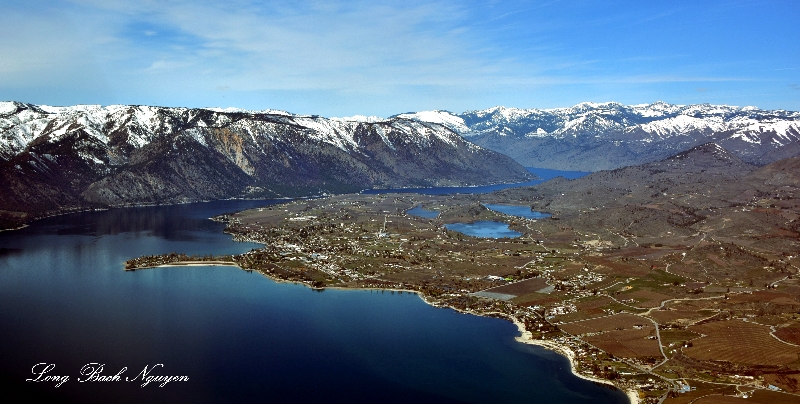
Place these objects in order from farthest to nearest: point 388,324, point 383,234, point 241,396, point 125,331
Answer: point 383,234, point 388,324, point 125,331, point 241,396

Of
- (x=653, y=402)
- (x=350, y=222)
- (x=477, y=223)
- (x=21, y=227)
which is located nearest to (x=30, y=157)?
(x=21, y=227)

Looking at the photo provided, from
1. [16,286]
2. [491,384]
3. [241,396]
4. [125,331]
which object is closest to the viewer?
[241,396]

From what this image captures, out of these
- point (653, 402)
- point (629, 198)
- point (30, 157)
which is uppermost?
point (30, 157)

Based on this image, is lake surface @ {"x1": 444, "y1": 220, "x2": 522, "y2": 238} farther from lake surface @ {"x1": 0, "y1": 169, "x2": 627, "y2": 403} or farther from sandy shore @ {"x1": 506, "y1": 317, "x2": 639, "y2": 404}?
sandy shore @ {"x1": 506, "y1": 317, "x2": 639, "y2": 404}

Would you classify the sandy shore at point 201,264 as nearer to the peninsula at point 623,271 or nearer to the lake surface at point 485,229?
the peninsula at point 623,271

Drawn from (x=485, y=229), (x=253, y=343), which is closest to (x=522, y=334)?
(x=253, y=343)

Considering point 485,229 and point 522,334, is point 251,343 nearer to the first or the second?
point 522,334

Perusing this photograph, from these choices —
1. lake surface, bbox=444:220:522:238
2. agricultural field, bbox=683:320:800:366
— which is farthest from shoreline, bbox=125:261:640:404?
lake surface, bbox=444:220:522:238

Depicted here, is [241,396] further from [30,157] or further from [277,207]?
[30,157]
